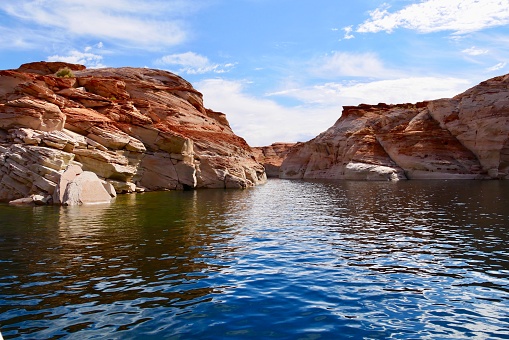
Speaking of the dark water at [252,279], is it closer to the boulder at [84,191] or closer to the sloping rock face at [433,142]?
the boulder at [84,191]

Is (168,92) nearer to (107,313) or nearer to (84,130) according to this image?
(84,130)

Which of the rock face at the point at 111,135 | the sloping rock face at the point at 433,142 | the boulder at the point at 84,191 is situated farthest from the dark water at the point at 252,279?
the sloping rock face at the point at 433,142

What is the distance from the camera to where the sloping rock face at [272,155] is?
5940 inches

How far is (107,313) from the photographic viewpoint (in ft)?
31.4

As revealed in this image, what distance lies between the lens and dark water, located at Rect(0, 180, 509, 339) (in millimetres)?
8875

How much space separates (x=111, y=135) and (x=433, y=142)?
64.3 meters

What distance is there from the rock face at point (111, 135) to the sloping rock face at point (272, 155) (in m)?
77.5

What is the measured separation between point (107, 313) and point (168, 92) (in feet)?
206

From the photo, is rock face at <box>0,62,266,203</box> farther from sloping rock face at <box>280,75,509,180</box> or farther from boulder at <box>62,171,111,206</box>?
sloping rock face at <box>280,75,509,180</box>

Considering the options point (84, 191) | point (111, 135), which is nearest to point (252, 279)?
point (84, 191)

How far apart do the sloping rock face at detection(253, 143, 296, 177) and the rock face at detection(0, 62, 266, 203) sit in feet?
254

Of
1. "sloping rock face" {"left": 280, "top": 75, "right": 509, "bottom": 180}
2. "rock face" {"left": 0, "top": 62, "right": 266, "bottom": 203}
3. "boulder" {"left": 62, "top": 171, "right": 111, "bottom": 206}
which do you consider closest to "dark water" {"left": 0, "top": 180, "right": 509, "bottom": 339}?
"boulder" {"left": 62, "top": 171, "right": 111, "bottom": 206}

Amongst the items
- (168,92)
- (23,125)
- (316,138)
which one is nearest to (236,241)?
(23,125)

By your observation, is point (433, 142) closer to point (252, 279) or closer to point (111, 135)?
point (111, 135)
